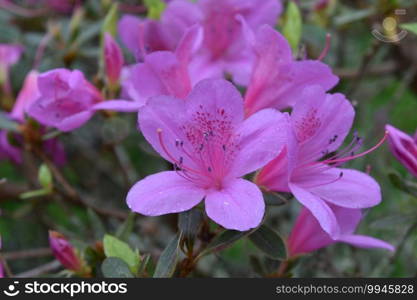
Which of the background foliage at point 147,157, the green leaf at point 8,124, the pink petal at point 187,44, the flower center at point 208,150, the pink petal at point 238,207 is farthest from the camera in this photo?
the background foliage at point 147,157

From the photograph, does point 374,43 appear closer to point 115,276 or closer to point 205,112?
point 205,112

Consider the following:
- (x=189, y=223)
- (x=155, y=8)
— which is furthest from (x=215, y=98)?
(x=155, y=8)

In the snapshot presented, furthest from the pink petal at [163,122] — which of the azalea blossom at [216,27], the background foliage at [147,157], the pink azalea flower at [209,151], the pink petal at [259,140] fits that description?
the azalea blossom at [216,27]

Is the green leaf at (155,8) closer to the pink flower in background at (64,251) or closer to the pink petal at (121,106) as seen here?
the pink petal at (121,106)

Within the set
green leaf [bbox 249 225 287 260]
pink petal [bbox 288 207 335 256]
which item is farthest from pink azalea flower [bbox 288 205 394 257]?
green leaf [bbox 249 225 287 260]

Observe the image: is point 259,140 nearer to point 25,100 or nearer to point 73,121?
point 73,121

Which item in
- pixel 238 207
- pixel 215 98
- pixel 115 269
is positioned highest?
pixel 215 98
